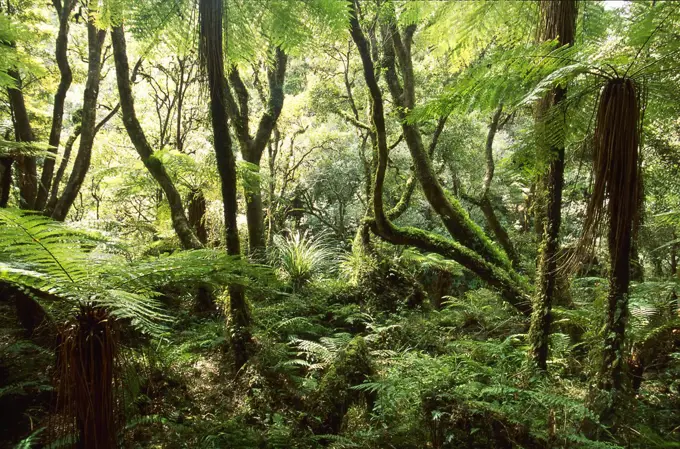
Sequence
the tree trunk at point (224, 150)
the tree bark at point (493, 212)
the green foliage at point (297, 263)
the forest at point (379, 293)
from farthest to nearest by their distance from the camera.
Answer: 1. the tree bark at point (493, 212)
2. the green foliage at point (297, 263)
3. the tree trunk at point (224, 150)
4. the forest at point (379, 293)

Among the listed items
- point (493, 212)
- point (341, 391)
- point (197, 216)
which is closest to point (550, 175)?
point (341, 391)

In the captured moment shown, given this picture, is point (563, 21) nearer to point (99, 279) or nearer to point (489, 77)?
point (489, 77)

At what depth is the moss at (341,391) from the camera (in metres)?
3.00

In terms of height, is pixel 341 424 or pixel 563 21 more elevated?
pixel 563 21

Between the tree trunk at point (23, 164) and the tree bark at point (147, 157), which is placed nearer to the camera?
the tree trunk at point (23, 164)

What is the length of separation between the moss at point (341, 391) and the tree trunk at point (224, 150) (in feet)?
3.57

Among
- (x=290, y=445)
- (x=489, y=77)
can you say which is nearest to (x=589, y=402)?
(x=290, y=445)

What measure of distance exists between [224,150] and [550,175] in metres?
2.76

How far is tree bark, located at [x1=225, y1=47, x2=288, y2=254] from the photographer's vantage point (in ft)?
23.2

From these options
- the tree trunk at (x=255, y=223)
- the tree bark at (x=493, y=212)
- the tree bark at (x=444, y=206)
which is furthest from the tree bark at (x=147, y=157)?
the tree bark at (x=493, y=212)

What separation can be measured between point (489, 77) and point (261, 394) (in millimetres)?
3229

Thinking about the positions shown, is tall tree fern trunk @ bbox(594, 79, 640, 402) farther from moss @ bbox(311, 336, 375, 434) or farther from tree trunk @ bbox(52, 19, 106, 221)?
tree trunk @ bbox(52, 19, 106, 221)

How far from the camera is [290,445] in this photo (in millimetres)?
2639

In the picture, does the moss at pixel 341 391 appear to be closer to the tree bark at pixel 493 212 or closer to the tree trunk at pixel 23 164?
the tree trunk at pixel 23 164
